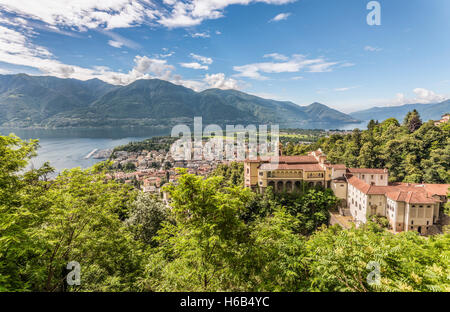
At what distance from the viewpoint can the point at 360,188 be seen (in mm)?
22875

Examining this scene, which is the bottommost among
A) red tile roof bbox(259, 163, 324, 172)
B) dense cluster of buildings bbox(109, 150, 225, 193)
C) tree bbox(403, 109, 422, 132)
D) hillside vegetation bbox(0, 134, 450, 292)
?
dense cluster of buildings bbox(109, 150, 225, 193)

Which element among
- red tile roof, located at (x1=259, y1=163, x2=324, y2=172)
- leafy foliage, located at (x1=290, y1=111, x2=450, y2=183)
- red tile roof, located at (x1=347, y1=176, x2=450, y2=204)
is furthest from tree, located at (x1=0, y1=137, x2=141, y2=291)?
leafy foliage, located at (x1=290, y1=111, x2=450, y2=183)

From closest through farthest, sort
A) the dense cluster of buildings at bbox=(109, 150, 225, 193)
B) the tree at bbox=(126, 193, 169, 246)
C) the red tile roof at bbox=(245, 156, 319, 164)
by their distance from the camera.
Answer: the tree at bbox=(126, 193, 169, 246) → the red tile roof at bbox=(245, 156, 319, 164) → the dense cluster of buildings at bbox=(109, 150, 225, 193)

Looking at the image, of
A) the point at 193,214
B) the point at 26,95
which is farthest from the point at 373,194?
the point at 26,95

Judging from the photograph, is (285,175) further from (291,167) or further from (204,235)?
(204,235)

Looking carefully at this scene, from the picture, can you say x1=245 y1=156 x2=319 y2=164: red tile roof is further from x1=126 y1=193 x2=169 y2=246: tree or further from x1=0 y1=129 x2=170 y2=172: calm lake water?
x1=0 y1=129 x2=170 y2=172: calm lake water

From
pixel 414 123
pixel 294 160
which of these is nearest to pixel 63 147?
pixel 294 160

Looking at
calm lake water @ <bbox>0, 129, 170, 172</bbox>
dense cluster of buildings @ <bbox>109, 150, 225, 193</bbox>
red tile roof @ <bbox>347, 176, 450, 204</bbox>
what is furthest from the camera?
dense cluster of buildings @ <bbox>109, 150, 225, 193</bbox>

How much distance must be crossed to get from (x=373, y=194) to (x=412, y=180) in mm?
A: 8180

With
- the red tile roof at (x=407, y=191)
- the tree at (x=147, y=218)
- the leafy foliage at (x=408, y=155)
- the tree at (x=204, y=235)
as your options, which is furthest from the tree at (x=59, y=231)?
the leafy foliage at (x=408, y=155)

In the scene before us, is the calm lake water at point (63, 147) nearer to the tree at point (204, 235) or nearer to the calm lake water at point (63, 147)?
the calm lake water at point (63, 147)

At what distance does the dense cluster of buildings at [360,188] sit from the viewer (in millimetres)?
19609

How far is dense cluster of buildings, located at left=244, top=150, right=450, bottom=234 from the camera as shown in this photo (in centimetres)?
1961

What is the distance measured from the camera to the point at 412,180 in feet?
82.6
